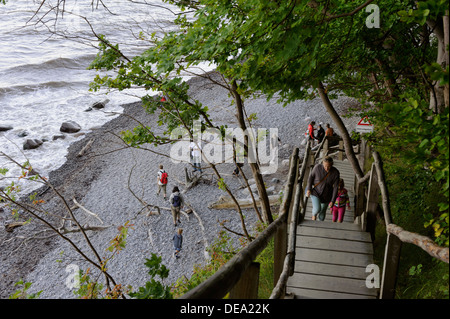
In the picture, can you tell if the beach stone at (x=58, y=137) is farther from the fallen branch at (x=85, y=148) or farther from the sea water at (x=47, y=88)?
the fallen branch at (x=85, y=148)

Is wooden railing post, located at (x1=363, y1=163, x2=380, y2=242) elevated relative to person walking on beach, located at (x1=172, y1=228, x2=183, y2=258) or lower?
elevated

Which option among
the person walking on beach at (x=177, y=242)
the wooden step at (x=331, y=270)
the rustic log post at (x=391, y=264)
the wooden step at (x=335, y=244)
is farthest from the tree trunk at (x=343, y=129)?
the person walking on beach at (x=177, y=242)

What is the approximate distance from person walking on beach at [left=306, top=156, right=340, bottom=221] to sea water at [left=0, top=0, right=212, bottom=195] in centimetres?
1283

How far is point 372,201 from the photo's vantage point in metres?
4.98

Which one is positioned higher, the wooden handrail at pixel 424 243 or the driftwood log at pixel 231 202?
the wooden handrail at pixel 424 243

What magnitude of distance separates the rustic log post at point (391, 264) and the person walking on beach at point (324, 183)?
8.29ft

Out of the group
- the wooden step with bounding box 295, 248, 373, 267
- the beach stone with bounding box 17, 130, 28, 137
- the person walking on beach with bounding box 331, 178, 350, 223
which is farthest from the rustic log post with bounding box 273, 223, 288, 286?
the beach stone with bounding box 17, 130, 28, 137

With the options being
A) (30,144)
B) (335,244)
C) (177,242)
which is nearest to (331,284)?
(335,244)

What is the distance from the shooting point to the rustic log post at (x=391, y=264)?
3137 millimetres

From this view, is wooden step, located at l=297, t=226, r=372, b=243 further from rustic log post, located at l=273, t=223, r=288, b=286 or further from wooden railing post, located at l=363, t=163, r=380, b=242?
rustic log post, located at l=273, t=223, r=288, b=286

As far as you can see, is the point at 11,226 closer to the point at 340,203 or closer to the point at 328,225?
the point at 340,203

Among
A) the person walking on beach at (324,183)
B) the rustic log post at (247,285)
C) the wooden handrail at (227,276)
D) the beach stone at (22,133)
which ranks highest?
the wooden handrail at (227,276)

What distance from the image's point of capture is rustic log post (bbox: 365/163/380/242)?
15.9 feet

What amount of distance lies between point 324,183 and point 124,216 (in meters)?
9.93
